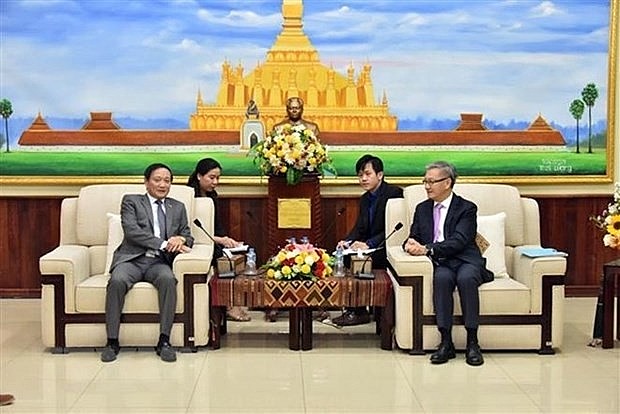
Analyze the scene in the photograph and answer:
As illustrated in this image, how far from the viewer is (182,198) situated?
662 cm

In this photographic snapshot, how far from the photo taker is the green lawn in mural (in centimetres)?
766

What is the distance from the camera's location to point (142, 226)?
6191mm

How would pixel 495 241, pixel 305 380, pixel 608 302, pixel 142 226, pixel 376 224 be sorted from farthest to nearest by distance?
pixel 376 224, pixel 495 241, pixel 142 226, pixel 608 302, pixel 305 380

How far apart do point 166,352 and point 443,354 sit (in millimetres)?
1646

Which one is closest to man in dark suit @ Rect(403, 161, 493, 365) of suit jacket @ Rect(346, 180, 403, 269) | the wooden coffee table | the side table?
the wooden coffee table

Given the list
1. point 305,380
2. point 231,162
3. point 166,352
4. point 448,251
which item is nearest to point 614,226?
point 448,251

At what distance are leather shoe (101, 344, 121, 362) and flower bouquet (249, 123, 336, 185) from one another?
67.0 inches

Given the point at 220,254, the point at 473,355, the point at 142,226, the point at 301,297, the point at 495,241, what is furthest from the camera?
the point at 220,254

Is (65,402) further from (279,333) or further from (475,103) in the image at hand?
(475,103)

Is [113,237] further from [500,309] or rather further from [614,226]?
[614,226]

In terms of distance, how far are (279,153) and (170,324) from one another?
58.9 inches

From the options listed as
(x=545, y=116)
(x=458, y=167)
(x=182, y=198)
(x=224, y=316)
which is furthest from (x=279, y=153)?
(x=545, y=116)

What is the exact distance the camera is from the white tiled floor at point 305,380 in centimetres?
487

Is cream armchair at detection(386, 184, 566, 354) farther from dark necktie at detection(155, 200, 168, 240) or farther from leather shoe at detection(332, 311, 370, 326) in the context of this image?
dark necktie at detection(155, 200, 168, 240)
